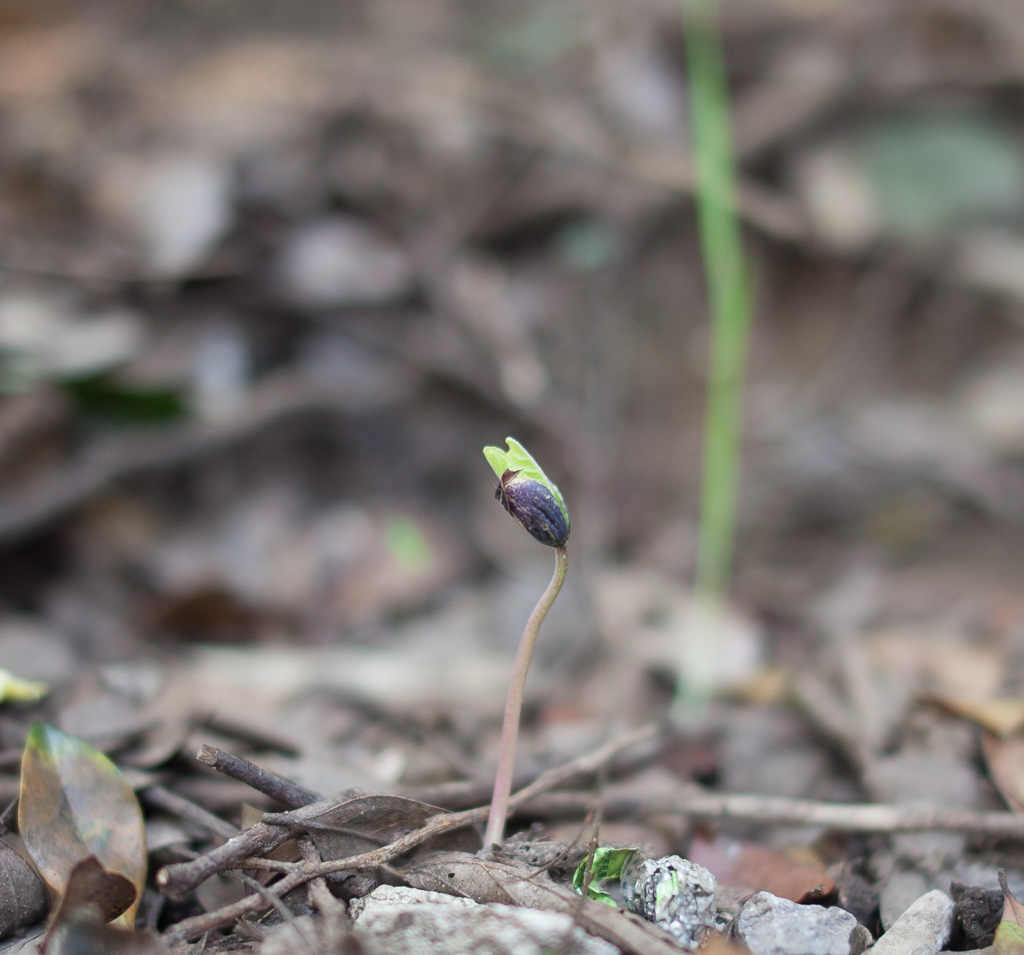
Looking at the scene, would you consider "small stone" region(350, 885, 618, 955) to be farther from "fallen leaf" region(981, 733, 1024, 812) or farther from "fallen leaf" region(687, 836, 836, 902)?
"fallen leaf" region(981, 733, 1024, 812)

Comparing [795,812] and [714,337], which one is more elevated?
[714,337]

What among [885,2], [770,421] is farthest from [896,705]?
[885,2]

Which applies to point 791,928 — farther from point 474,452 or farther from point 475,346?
point 475,346

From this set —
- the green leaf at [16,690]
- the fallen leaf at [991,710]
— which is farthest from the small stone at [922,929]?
the green leaf at [16,690]

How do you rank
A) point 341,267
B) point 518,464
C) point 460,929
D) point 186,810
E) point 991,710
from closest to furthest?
point 460,929 < point 518,464 < point 186,810 < point 991,710 < point 341,267

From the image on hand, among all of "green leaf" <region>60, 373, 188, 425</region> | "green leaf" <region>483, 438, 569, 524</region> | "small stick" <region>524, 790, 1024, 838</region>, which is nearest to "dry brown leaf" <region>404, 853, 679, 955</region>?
"small stick" <region>524, 790, 1024, 838</region>

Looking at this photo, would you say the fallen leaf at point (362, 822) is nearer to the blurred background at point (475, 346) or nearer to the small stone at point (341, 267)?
the blurred background at point (475, 346)

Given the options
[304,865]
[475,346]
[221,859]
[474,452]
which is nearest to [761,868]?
[304,865]
